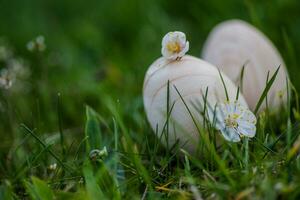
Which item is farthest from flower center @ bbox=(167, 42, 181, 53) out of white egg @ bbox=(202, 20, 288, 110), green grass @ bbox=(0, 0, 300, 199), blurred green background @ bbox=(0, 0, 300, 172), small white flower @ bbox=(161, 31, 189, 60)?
white egg @ bbox=(202, 20, 288, 110)

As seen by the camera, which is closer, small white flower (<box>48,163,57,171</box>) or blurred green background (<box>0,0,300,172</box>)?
small white flower (<box>48,163,57,171</box>)

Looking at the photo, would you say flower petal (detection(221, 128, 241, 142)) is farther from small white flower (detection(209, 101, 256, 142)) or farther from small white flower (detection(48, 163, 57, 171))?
small white flower (detection(48, 163, 57, 171))

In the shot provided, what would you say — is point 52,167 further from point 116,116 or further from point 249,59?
point 249,59

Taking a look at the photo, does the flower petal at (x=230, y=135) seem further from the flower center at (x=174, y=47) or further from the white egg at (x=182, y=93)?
the flower center at (x=174, y=47)

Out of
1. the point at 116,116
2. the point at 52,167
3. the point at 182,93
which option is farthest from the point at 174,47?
the point at 52,167

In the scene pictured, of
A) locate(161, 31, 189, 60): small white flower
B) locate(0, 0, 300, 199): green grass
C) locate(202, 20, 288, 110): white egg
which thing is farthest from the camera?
locate(202, 20, 288, 110): white egg

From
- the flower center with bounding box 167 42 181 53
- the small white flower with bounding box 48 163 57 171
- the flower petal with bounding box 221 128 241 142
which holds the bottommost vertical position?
the small white flower with bounding box 48 163 57 171

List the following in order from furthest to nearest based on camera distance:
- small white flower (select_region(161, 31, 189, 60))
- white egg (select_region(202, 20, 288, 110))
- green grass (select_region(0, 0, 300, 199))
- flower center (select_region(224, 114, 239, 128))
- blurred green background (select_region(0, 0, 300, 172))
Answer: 1. blurred green background (select_region(0, 0, 300, 172))
2. white egg (select_region(202, 20, 288, 110))
3. small white flower (select_region(161, 31, 189, 60))
4. flower center (select_region(224, 114, 239, 128))
5. green grass (select_region(0, 0, 300, 199))

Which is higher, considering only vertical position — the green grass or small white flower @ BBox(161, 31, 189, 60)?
small white flower @ BBox(161, 31, 189, 60)
